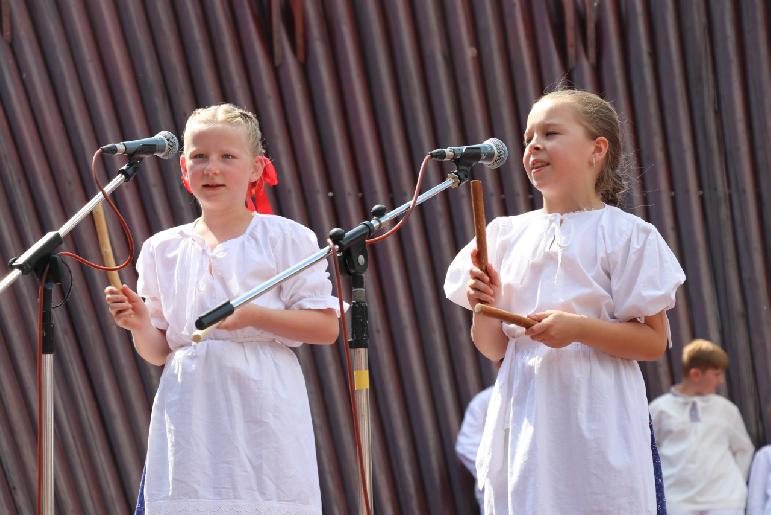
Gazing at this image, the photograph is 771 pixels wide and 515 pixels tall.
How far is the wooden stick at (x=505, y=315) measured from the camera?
283 cm

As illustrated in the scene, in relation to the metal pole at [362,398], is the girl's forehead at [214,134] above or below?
above

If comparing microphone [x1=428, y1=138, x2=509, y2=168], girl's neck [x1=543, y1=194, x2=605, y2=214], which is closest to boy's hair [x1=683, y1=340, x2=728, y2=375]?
girl's neck [x1=543, y1=194, x2=605, y2=214]

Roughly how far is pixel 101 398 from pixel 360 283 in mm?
2331

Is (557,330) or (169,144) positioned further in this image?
(169,144)

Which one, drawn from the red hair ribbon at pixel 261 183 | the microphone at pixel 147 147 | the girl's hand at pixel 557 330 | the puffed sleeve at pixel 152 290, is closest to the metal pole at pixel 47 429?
the puffed sleeve at pixel 152 290

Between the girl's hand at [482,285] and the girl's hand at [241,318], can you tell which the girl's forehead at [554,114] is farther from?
A: the girl's hand at [241,318]

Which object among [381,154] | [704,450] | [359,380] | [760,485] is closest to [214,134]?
[359,380]

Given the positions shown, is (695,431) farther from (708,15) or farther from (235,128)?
(235,128)

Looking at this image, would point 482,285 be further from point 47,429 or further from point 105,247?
point 47,429

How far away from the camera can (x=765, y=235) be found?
5582mm

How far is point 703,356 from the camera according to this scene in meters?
5.34

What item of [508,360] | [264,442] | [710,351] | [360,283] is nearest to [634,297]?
[508,360]

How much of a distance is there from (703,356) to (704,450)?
Answer: 56 centimetres

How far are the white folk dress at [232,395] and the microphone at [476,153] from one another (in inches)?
17.0
